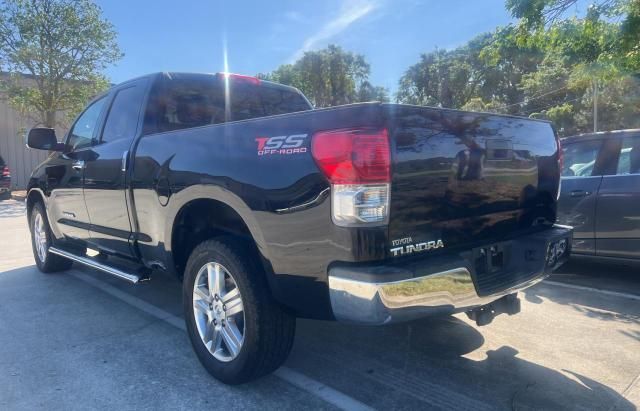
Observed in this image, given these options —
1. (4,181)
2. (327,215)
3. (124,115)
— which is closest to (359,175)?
(327,215)

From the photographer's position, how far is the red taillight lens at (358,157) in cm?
213

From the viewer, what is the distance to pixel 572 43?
25.3 ft

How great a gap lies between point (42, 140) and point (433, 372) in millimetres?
4268

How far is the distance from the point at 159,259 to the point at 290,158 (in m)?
1.63

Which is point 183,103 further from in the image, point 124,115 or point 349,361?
point 349,361

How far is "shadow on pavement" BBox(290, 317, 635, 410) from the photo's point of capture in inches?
104

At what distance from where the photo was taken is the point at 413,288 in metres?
2.17

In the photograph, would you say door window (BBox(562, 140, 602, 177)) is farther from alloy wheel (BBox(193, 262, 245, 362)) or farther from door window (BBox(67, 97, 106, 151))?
door window (BBox(67, 97, 106, 151))

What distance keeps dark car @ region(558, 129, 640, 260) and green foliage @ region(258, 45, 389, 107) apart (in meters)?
35.5

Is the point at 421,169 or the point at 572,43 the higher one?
the point at 572,43

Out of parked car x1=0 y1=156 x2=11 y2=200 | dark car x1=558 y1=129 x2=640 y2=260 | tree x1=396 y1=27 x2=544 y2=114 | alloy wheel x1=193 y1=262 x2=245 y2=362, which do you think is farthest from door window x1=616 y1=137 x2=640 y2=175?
tree x1=396 y1=27 x2=544 y2=114

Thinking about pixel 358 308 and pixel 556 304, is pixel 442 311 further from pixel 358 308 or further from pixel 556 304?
pixel 556 304

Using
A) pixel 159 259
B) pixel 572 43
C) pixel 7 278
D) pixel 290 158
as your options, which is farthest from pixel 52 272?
pixel 572 43

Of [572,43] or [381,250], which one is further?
[572,43]
